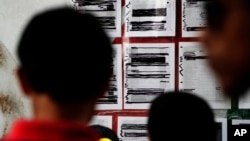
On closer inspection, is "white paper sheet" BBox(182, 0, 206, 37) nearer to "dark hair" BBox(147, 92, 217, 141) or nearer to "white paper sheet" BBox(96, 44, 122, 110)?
"white paper sheet" BBox(96, 44, 122, 110)

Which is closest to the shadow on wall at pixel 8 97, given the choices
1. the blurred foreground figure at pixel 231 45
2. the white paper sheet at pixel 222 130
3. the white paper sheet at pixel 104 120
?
the white paper sheet at pixel 104 120

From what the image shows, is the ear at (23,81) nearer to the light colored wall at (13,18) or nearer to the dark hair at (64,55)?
the dark hair at (64,55)

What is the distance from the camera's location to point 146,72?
6.45 ft

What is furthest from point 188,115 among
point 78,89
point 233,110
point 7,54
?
point 7,54

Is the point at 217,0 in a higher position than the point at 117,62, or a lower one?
higher

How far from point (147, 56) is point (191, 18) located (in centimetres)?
22

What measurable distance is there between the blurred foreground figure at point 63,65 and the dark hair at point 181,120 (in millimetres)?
288

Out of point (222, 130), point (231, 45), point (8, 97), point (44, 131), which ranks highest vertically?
point (231, 45)

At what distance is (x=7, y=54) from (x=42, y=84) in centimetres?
134

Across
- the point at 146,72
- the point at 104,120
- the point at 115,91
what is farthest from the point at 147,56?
the point at 104,120

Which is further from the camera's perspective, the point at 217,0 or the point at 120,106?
the point at 120,106

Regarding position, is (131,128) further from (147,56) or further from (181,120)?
(181,120)

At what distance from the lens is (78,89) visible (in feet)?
2.43

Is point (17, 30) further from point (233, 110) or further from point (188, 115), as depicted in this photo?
point (188, 115)
